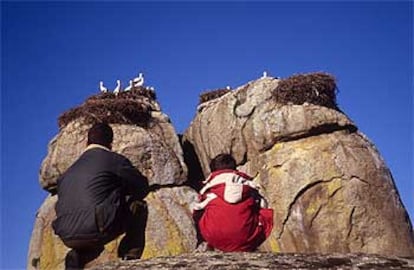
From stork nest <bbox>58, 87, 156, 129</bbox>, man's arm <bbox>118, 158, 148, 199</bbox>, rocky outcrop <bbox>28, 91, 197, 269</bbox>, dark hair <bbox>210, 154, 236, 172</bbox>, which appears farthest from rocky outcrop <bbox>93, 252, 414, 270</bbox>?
stork nest <bbox>58, 87, 156, 129</bbox>

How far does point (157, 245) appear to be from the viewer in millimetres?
14594

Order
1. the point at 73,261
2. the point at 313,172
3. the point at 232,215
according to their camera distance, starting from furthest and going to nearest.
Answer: the point at 313,172
the point at 232,215
the point at 73,261

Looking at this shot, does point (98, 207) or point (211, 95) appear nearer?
point (98, 207)

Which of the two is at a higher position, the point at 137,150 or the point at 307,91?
the point at 307,91

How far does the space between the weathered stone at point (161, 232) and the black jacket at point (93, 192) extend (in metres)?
8.79

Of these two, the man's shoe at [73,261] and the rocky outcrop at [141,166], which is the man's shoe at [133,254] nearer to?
the man's shoe at [73,261]

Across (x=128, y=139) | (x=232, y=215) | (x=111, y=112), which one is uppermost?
(x=111, y=112)

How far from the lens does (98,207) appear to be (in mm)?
A: 5395

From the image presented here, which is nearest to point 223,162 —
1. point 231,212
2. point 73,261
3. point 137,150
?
point 231,212

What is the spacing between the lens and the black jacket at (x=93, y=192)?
538 centimetres

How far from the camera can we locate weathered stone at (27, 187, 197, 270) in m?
14.7

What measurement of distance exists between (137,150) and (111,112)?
5.26 feet

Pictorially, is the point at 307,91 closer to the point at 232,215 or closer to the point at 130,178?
the point at 232,215

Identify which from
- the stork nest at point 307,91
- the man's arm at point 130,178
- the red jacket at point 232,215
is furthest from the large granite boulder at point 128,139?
the man's arm at point 130,178
